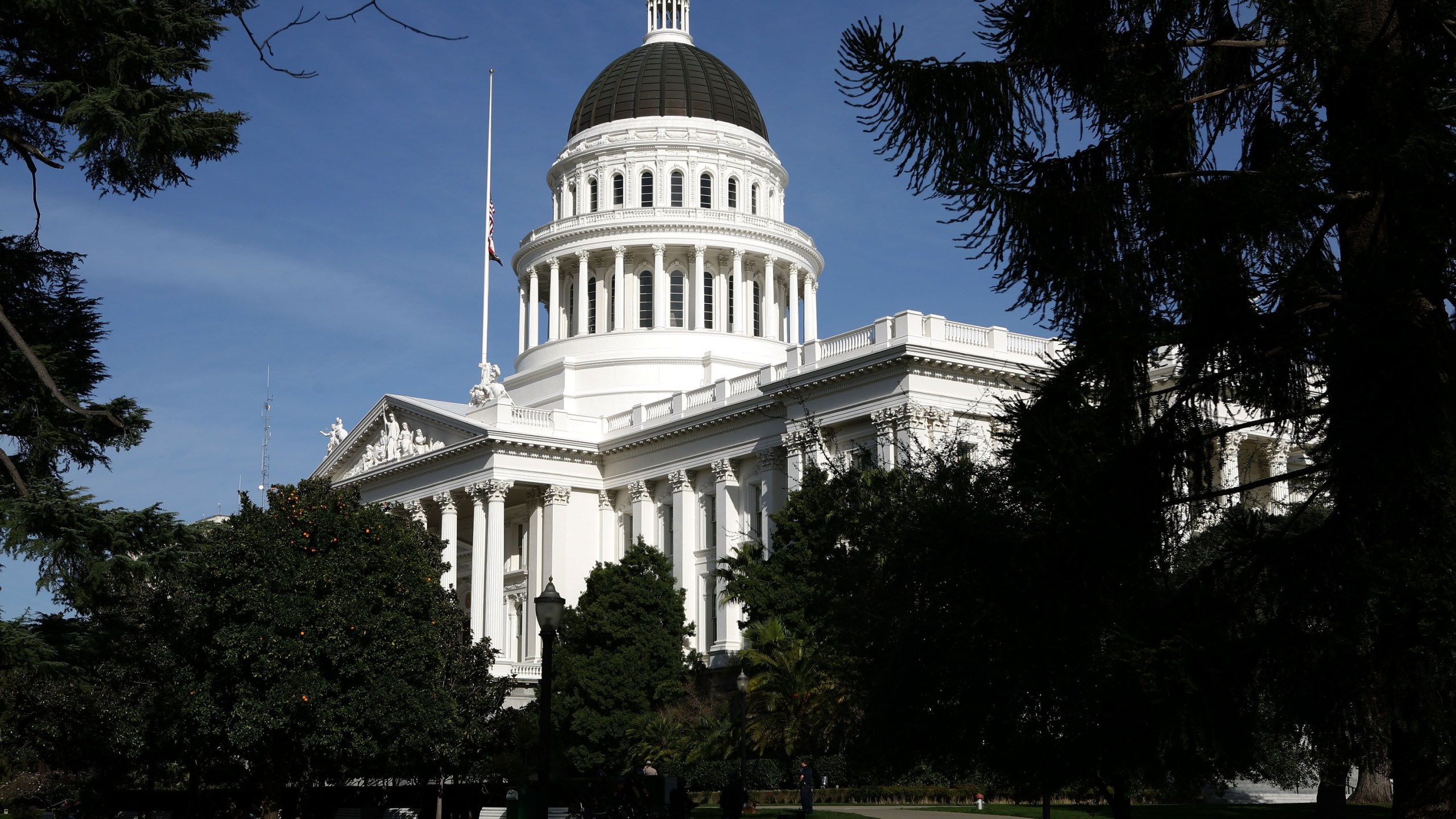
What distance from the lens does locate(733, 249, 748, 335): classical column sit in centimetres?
7600

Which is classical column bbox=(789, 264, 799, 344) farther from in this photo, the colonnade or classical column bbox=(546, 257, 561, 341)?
classical column bbox=(546, 257, 561, 341)

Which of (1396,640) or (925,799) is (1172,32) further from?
(925,799)

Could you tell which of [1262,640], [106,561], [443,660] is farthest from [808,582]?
[1262,640]

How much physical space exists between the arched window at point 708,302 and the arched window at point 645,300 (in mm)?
2767

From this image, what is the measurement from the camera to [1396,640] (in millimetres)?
11555

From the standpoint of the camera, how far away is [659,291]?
75.6m

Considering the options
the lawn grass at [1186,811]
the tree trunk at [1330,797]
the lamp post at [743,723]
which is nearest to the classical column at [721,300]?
the lamp post at [743,723]

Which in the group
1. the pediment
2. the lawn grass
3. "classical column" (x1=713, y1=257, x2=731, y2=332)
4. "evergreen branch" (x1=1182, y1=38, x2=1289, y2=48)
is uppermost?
"classical column" (x1=713, y1=257, x2=731, y2=332)

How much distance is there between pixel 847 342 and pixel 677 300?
23777 millimetres

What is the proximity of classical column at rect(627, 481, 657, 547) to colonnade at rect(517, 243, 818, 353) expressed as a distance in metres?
11.8

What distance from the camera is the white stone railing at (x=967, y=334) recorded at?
52469mm

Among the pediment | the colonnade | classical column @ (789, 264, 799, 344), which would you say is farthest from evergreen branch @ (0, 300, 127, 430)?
classical column @ (789, 264, 799, 344)

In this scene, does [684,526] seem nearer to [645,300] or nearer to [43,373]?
[645,300]

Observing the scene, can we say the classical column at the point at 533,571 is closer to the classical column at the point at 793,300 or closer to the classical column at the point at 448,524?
the classical column at the point at 448,524
